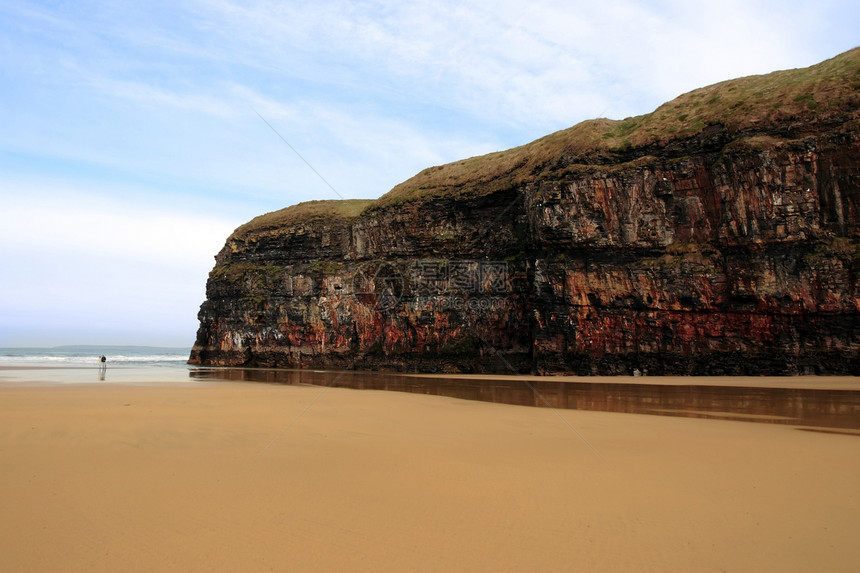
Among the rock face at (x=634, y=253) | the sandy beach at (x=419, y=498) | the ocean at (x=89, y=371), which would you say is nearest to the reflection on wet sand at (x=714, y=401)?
the sandy beach at (x=419, y=498)

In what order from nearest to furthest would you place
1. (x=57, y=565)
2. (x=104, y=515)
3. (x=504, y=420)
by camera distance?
(x=57, y=565) → (x=104, y=515) → (x=504, y=420)

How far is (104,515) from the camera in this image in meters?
4.54

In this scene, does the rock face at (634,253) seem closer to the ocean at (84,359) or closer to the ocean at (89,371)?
the ocean at (89,371)

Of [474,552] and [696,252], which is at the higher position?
[696,252]

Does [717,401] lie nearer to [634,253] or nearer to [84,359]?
[634,253]

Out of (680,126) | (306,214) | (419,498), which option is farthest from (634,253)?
(306,214)

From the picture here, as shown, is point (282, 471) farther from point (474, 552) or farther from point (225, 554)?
point (474, 552)

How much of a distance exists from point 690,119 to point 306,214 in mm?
36724

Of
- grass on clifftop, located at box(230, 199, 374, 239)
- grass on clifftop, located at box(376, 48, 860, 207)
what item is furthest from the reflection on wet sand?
grass on clifftop, located at box(230, 199, 374, 239)

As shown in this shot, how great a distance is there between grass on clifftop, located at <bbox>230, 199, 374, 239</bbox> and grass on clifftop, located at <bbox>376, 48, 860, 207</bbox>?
9.20 meters

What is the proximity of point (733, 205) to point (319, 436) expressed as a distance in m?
27.0

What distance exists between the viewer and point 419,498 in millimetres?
5195

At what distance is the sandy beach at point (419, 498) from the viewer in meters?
3.81

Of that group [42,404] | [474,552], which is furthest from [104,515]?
[42,404]
